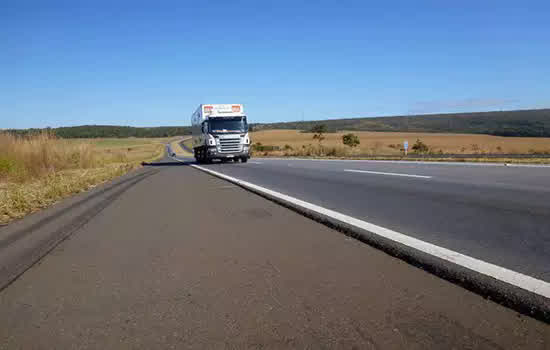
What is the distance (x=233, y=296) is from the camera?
2.99 meters

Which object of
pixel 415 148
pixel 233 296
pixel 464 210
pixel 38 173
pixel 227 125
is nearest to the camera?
pixel 233 296

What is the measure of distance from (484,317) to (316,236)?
A: 2430 mm

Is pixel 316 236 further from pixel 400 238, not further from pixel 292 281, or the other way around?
pixel 292 281

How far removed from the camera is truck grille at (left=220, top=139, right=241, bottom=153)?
26.2 meters

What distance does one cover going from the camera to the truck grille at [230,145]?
26234mm

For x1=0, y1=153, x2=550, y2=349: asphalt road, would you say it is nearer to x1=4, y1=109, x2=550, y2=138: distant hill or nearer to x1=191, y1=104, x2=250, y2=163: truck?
x1=191, y1=104, x2=250, y2=163: truck

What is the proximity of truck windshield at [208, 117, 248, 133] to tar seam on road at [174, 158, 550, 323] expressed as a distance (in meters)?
21.6

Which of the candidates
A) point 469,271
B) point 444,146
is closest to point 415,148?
point 444,146

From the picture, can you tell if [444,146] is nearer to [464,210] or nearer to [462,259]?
[464,210]

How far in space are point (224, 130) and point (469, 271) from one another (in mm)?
23740

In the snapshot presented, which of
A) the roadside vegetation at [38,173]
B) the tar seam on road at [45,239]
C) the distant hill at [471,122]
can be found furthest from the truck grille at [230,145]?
the distant hill at [471,122]

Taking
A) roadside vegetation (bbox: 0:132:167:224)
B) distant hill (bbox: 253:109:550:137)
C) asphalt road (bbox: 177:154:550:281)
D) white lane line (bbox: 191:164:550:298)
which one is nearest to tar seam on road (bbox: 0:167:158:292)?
roadside vegetation (bbox: 0:132:167:224)

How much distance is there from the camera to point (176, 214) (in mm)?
6781

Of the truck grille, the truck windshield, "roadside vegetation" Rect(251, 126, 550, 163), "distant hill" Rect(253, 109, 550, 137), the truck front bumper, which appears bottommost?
"roadside vegetation" Rect(251, 126, 550, 163)
